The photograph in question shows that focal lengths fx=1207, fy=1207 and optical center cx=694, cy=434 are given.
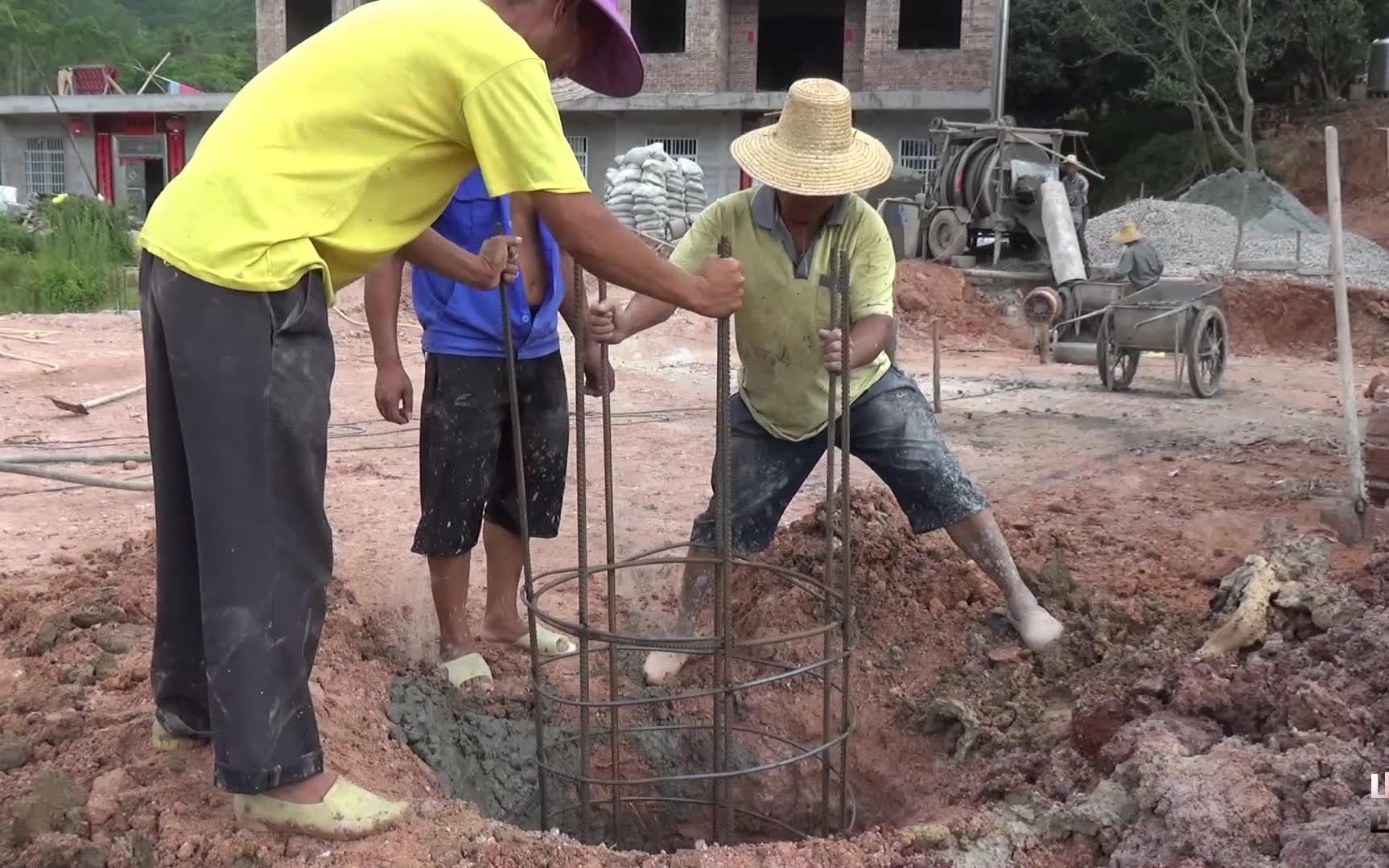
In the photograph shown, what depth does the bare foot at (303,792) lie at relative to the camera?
2.18 m

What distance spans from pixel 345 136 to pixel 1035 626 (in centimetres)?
222

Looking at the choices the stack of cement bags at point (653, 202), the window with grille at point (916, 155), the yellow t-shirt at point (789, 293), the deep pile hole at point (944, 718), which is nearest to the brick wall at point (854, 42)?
the window with grille at point (916, 155)

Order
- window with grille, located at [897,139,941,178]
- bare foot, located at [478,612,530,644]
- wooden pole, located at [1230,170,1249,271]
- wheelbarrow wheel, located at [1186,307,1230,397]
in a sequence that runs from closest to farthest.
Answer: bare foot, located at [478,612,530,644]
wheelbarrow wheel, located at [1186,307,1230,397]
wooden pole, located at [1230,170,1249,271]
window with grille, located at [897,139,941,178]

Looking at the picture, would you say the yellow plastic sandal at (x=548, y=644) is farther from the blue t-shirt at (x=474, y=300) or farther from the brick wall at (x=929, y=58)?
the brick wall at (x=929, y=58)

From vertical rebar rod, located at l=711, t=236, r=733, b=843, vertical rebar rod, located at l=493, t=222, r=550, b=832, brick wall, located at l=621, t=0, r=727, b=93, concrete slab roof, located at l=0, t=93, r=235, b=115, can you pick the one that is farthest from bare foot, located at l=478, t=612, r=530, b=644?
concrete slab roof, located at l=0, t=93, r=235, b=115

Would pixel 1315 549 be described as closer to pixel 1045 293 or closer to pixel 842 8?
pixel 1045 293

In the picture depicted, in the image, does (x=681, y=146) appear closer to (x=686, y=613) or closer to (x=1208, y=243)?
(x=1208, y=243)

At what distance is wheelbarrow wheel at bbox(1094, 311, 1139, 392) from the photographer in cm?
951

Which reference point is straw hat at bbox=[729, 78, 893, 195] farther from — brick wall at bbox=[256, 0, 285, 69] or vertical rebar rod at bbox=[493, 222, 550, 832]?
brick wall at bbox=[256, 0, 285, 69]

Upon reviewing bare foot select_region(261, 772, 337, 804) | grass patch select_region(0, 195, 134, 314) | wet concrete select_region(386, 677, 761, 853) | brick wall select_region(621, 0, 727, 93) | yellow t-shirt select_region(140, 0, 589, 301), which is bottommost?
wet concrete select_region(386, 677, 761, 853)

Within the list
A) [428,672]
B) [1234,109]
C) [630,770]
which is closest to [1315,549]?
[630,770]

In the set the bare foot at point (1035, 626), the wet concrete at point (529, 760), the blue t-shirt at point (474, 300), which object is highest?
the blue t-shirt at point (474, 300)

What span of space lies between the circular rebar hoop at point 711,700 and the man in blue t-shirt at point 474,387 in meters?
0.15

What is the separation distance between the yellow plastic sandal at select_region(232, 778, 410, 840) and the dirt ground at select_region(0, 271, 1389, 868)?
33 mm
